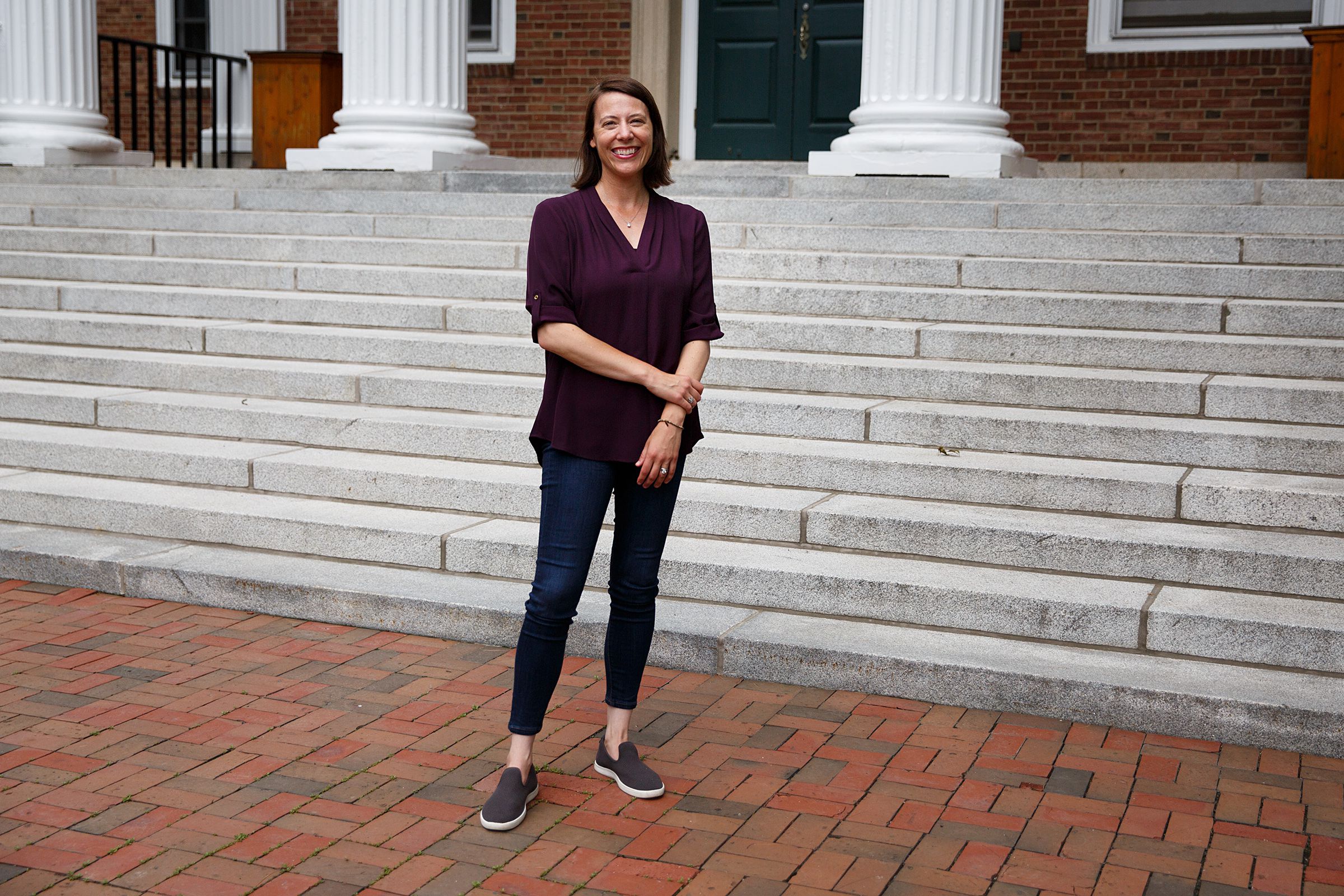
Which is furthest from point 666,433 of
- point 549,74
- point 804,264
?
point 549,74

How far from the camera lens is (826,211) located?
797 cm

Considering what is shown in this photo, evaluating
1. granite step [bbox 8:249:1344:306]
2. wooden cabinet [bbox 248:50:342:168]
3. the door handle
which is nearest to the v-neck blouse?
granite step [bbox 8:249:1344:306]

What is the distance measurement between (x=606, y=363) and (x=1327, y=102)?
7.48 metres

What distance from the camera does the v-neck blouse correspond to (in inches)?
133

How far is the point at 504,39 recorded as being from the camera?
44.1 feet

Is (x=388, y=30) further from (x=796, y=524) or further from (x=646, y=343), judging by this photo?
(x=646, y=343)

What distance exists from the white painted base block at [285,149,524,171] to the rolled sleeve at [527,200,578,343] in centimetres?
673

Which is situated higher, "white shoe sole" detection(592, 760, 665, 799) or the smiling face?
the smiling face

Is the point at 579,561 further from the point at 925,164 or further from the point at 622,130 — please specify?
the point at 925,164

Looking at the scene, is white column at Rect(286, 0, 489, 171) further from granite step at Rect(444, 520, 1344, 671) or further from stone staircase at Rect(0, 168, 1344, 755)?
granite step at Rect(444, 520, 1344, 671)

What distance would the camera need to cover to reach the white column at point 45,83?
10961 millimetres

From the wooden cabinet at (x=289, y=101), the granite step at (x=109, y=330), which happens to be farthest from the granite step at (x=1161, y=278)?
the wooden cabinet at (x=289, y=101)

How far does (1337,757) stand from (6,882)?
355cm

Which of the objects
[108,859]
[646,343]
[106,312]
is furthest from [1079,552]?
[106,312]
